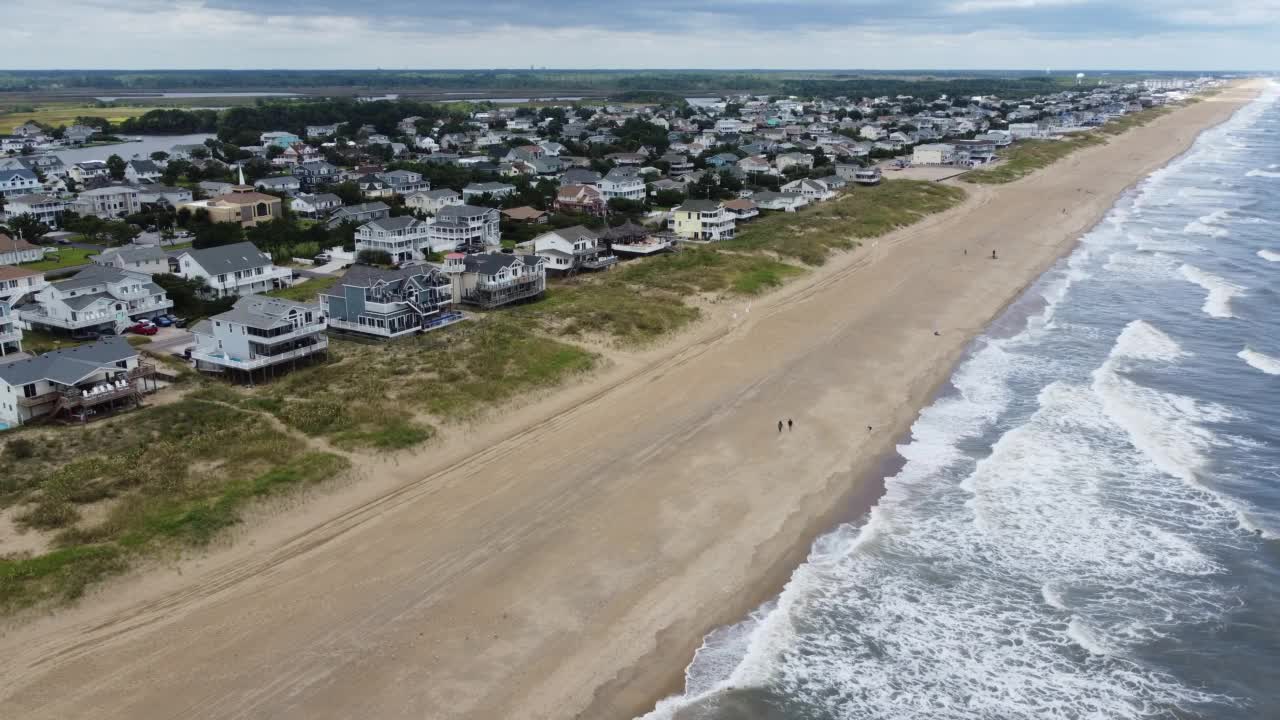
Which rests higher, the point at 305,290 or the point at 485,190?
the point at 485,190

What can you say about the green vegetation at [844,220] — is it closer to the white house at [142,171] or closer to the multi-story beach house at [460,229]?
the multi-story beach house at [460,229]

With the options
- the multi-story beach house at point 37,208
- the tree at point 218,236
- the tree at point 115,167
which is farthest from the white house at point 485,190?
the tree at point 115,167

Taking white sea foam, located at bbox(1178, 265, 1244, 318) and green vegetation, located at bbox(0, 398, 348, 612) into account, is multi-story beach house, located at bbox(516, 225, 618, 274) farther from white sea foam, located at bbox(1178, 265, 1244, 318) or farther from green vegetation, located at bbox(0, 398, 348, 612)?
white sea foam, located at bbox(1178, 265, 1244, 318)

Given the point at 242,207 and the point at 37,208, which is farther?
the point at 242,207

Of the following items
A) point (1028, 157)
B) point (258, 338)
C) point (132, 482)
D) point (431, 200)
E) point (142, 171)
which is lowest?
point (132, 482)

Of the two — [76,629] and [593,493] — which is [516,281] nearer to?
[593,493]

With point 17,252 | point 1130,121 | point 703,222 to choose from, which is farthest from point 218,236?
point 1130,121

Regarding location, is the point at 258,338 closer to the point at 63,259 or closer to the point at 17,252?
the point at 17,252

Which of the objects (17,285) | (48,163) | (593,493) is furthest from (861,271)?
(48,163)
